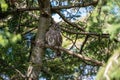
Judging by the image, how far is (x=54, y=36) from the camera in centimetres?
768

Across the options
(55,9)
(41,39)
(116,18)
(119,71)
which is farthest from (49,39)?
(119,71)

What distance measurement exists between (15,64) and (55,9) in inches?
63.8

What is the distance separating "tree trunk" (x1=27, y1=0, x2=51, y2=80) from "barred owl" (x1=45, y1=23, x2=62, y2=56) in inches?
4.5

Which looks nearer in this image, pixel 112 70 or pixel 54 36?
pixel 112 70

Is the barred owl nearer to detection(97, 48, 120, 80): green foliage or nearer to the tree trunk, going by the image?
the tree trunk

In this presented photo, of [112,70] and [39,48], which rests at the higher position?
[112,70]

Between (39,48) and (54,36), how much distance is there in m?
0.43

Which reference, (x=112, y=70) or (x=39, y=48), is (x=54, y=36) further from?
(x=112, y=70)

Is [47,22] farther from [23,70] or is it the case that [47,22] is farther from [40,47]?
[23,70]

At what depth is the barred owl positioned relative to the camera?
7.56 meters

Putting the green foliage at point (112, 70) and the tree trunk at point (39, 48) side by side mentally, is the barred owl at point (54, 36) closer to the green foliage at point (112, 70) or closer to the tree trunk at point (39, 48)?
the tree trunk at point (39, 48)

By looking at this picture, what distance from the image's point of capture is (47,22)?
7891 millimetres

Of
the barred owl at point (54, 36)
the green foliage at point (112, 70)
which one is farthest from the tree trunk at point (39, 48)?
the green foliage at point (112, 70)

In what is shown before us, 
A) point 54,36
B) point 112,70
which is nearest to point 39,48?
point 54,36
